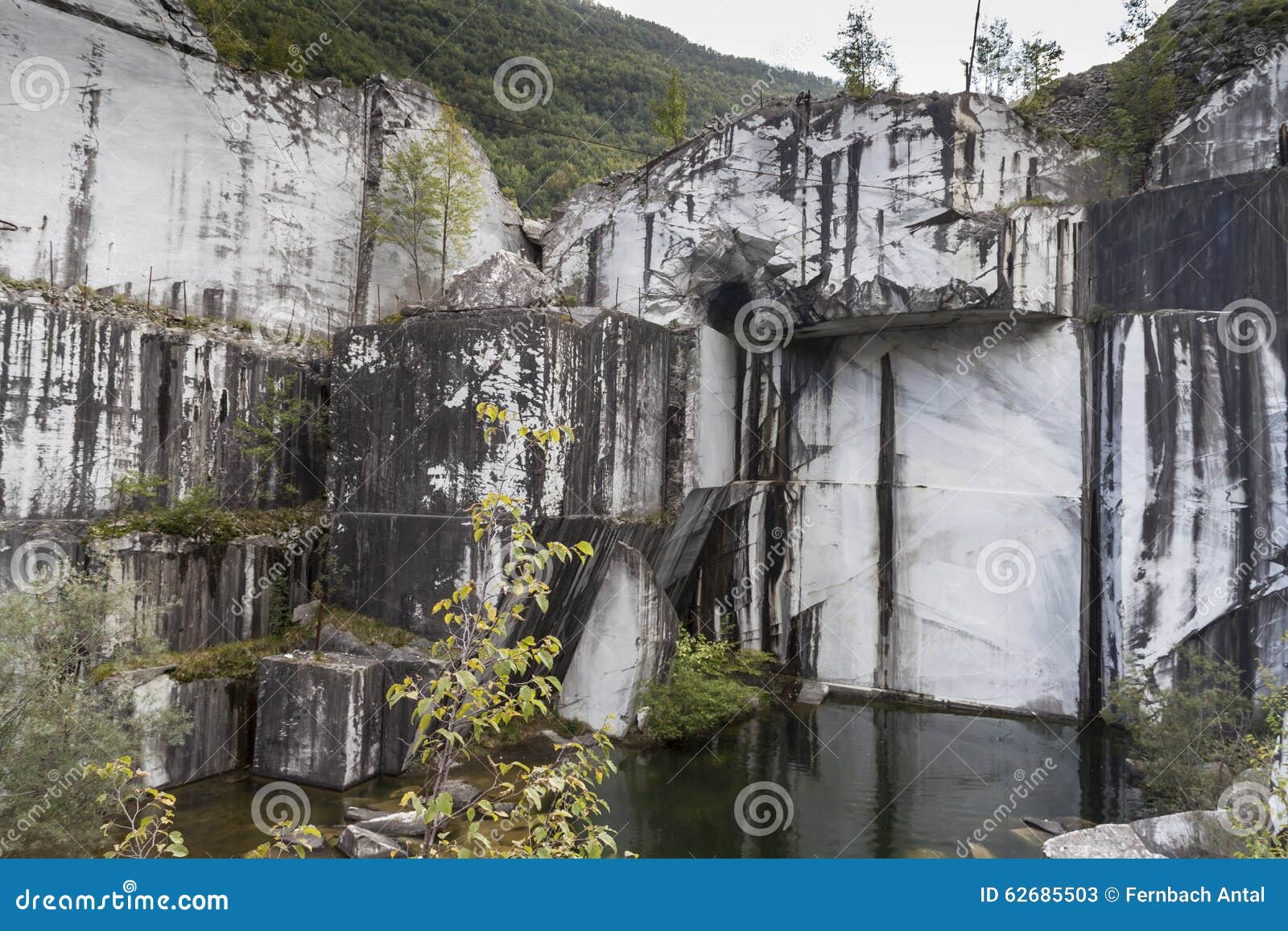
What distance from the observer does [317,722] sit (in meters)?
8.48

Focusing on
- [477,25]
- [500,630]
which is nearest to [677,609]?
[500,630]

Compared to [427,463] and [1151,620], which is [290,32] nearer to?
[427,463]

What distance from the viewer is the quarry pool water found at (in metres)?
8.02

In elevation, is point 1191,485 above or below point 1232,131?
below

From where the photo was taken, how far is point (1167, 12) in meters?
14.5

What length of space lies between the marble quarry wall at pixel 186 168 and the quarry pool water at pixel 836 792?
22.7 ft

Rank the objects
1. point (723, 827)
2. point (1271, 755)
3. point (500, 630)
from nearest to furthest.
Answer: point (500, 630) → point (1271, 755) → point (723, 827)

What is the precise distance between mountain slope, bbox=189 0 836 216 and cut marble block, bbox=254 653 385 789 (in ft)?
38.8

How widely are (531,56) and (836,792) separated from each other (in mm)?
28380

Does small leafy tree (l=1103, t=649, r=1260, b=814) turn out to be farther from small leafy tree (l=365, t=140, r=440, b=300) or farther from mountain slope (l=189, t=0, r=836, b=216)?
mountain slope (l=189, t=0, r=836, b=216)

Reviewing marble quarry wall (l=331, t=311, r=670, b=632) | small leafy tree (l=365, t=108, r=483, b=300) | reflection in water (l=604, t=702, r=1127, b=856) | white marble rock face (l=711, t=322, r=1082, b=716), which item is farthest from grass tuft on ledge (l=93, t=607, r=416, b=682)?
small leafy tree (l=365, t=108, r=483, b=300)

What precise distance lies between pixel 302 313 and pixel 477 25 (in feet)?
69.8

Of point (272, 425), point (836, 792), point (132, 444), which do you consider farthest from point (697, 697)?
point (132, 444)

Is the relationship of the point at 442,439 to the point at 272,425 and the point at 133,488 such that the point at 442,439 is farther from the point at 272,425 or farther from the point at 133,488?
the point at 133,488
